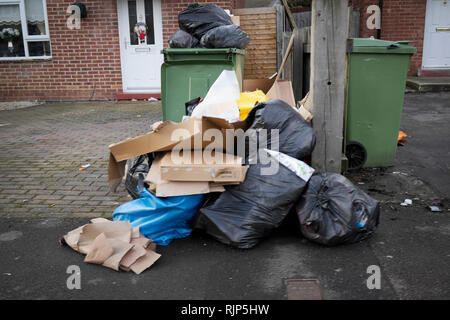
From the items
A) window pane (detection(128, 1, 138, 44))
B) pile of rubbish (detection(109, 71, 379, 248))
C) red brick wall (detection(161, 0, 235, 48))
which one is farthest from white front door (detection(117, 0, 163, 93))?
pile of rubbish (detection(109, 71, 379, 248))

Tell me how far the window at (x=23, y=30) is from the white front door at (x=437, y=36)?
9.65m

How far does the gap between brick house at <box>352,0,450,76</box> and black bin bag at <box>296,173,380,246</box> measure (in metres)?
8.90

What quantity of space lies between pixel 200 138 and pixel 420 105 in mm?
6805

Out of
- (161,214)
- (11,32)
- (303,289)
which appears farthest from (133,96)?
(303,289)

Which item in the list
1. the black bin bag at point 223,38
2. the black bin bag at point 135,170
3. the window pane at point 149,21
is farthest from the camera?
the window pane at point 149,21

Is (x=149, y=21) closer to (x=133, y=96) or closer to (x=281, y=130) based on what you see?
(x=133, y=96)

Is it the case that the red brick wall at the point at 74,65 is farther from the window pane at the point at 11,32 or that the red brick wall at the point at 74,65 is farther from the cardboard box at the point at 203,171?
the cardboard box at the point at 203,171

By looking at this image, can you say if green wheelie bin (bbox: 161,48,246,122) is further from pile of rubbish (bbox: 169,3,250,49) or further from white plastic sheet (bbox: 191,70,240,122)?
white plastic sheet (bbox: 191,70,240,122)

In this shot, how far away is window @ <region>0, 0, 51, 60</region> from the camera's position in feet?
34.0

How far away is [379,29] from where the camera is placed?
35.6 ft

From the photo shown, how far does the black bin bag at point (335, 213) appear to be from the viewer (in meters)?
3.05

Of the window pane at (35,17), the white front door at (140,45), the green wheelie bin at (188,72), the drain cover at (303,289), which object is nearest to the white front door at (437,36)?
the white front door at (140,45)

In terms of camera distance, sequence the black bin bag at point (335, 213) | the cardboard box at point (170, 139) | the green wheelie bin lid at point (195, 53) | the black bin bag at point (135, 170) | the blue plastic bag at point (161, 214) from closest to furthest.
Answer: the black bin bag at point (335, 213) → the blue plastic bag at point (161, 214) → the cardboard box at point (170, 139) → the black bin bag at point (135, 170) → the green wheelie bin lid at point (195, 53)

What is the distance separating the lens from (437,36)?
35.8 feet
